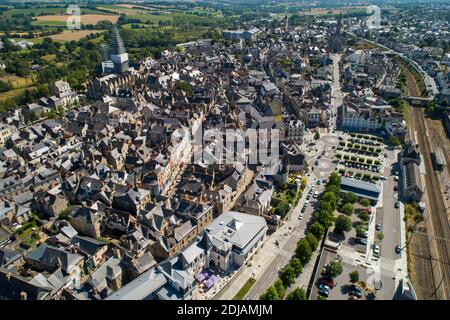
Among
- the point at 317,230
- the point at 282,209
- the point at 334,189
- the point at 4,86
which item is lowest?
the point at 317,230

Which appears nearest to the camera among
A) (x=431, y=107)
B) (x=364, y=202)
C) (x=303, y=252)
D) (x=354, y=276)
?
(x=354, y=276)

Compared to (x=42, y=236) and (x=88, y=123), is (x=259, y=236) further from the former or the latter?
(x=88, y=123)

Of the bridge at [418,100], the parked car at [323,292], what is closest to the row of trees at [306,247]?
the parked car at [323,292]

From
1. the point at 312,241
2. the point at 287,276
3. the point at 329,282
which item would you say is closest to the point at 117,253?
the point at 287,276

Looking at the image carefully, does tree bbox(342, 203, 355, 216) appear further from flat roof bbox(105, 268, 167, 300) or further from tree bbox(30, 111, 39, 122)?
tree bbox(30, 111, 39, 122)

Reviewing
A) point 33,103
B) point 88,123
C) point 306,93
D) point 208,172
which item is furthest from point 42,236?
point 306,93

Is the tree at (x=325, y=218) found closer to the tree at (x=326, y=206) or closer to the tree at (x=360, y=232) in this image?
the tree at (x=326, y=206)

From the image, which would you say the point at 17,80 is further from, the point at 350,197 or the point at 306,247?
the point at 306,247
